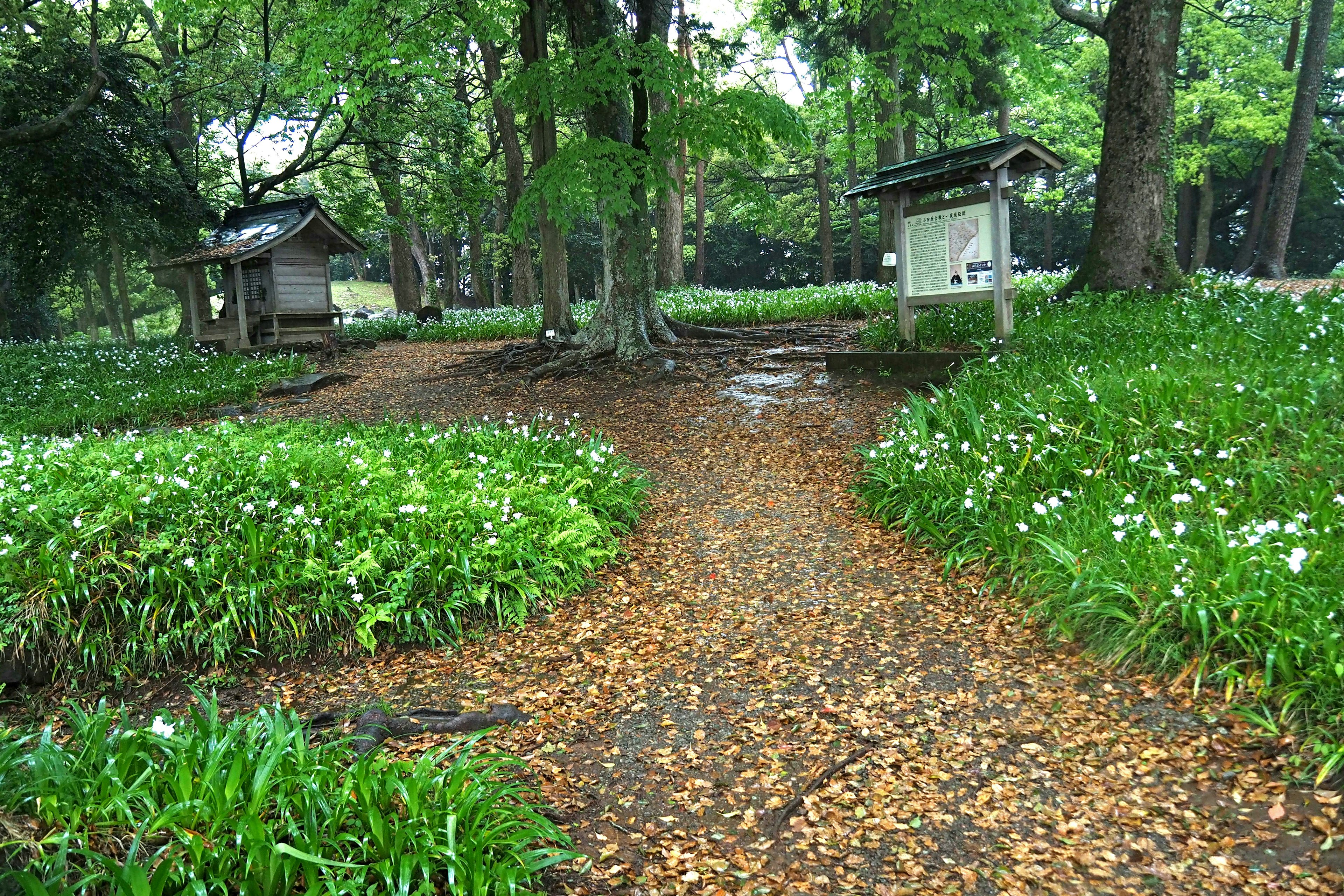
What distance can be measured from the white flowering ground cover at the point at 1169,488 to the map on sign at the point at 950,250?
113cm

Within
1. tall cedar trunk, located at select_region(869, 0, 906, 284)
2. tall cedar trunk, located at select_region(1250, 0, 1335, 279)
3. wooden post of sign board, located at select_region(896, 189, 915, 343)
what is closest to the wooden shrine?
tall cedar trunk, located at select_region(869, 0, 906, 284)

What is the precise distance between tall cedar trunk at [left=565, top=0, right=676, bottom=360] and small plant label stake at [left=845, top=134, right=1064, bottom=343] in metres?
2.92

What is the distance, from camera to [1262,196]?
74.2 ft

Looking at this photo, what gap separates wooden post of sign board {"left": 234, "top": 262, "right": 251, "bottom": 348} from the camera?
15.7m

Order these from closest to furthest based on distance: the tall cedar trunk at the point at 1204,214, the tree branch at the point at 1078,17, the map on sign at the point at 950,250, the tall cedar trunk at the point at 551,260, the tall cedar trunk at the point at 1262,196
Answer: the map on sign at the point at 950,250 → the tree branch at the point at 1078,17 → the tall cedar trunk at the point at 551,260 → the tall cedar trunk at the point at 1262,196 → the tall cedar trunk at the point at 1204,214

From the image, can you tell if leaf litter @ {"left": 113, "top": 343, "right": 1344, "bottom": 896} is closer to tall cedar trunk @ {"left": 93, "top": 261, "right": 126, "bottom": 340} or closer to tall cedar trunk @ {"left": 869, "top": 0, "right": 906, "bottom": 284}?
tall cedar trunk @ {"left": 869, "top": 0, "right": 906, "bottom": 284}

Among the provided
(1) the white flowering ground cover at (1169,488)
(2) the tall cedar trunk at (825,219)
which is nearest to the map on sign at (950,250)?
(1) the white flowering ground cover at (1169,488)

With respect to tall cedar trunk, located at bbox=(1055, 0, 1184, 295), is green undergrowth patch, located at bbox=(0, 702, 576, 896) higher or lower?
lower

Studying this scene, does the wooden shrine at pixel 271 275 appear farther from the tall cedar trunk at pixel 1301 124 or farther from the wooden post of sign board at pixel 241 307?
the tall cedar trunk at pixel 1301 124

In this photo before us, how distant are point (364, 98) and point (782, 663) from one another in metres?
7.96

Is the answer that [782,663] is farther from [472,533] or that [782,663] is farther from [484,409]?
[484,409]

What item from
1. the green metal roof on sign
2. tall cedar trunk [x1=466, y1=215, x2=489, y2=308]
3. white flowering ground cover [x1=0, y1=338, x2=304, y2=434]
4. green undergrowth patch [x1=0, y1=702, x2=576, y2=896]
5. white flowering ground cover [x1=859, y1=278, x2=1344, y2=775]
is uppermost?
tall cedar trunk [x1=466, y1=215, x2=489, y2=308]

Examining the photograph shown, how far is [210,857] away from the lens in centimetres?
232

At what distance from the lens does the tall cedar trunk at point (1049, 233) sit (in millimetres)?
27219
